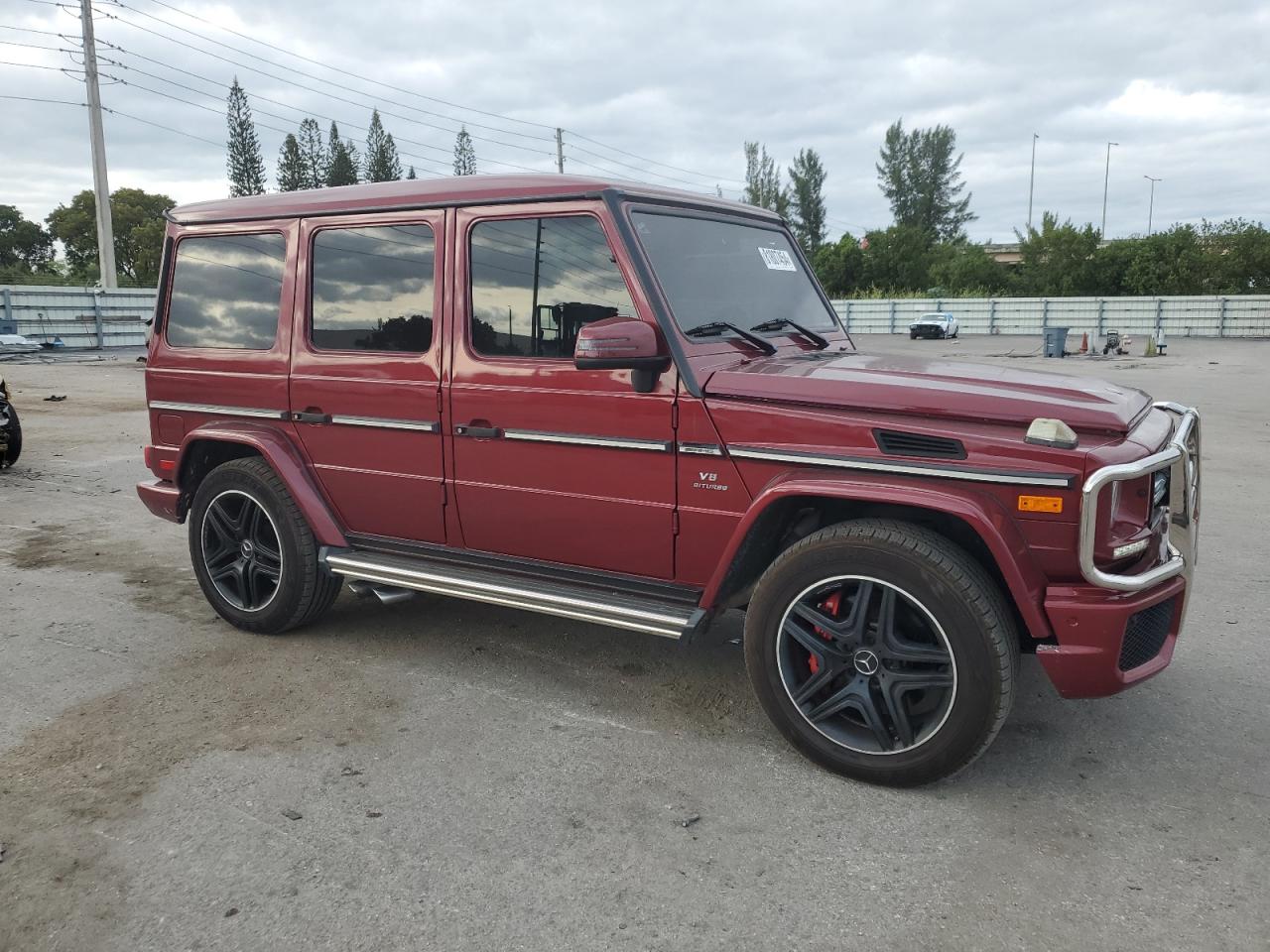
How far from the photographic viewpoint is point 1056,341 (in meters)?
28.6

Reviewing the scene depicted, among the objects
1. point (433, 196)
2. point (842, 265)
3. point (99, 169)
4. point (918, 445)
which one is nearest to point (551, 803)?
point (918, 445)

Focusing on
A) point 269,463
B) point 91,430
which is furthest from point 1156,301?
point 269,463

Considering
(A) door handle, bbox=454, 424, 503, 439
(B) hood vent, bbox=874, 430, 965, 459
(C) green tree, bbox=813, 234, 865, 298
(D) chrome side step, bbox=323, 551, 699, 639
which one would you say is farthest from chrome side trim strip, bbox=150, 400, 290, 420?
(C) green tree, bbox=813, 234, 865, 298

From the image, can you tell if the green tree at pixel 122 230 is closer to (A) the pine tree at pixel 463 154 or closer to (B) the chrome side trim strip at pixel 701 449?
(A) the pine tree at pixel 463 154

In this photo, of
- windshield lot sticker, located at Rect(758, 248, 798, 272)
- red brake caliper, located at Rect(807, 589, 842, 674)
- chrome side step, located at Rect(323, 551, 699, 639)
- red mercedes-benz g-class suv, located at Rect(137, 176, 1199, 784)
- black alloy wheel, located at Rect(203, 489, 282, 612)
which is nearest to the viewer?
red mercedes-benz g-class suv, located at Rect(137, 176, 1199, 784)

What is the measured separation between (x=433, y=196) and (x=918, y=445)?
235cm

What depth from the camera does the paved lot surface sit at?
2.64 m

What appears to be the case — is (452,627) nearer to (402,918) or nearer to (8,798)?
(8,798)

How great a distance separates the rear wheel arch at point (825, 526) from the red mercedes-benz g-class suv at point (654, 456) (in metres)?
0.01

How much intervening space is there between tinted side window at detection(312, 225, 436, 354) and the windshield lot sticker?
1513mm

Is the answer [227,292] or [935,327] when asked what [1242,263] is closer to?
[935,327]

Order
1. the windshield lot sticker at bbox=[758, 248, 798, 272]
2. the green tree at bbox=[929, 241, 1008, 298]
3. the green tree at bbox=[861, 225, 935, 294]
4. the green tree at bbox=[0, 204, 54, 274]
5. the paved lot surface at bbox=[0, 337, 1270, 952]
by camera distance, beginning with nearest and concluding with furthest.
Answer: the paved lot surface at bbox=[0, 337, 1270, 952] < the windshield lot sticker at bbox=[758, 248, 798, 272] < the green tree at bbox=[929, 241, 1008, 298] < the green tree at bbox=[861, 225, 935, 294] < the green tree at bbox=[0, 204, 54, 274]

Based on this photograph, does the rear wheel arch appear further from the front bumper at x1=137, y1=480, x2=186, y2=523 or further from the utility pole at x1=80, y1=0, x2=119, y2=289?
the utility pole at x1=80, y1=0, x2=119, y2=289

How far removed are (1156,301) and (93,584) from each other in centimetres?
4144
